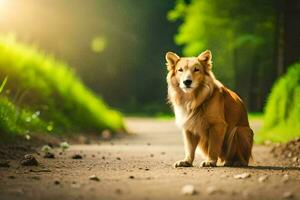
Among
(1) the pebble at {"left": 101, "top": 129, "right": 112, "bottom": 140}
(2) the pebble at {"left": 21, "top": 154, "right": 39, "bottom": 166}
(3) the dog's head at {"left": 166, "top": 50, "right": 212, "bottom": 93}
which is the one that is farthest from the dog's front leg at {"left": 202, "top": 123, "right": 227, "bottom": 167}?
(1) the pebble at {"left": 101, "top": 129, "right": 112, "bottom": 140}

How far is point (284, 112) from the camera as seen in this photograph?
1455 cm

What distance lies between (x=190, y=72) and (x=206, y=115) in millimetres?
588

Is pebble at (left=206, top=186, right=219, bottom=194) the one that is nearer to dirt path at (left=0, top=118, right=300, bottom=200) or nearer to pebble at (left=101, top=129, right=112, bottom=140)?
dirt path at (left=0, top=118, right=300, bottom=200)

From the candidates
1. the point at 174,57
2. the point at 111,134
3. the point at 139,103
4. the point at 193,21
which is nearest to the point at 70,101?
the point at 111,134

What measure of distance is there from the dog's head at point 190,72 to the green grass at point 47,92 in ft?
16.8

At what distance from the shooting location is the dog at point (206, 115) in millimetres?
8508

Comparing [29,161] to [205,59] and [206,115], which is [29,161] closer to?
[206,115]

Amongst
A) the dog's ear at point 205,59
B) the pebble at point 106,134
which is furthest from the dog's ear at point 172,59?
the pebble at point 106,134

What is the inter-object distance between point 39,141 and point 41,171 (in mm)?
4768

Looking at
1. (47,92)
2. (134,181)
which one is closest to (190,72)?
(134,181)

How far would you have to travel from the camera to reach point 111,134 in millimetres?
18672

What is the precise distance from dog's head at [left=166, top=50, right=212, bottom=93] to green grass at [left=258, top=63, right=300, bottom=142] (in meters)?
4.68

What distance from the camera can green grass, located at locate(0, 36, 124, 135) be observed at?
15391mm

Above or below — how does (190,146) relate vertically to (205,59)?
below
